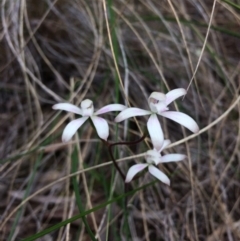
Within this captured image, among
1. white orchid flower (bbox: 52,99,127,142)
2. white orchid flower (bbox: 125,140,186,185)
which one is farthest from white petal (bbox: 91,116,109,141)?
white orchid flower (bbox: 125,140,186,185)

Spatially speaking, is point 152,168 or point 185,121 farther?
point 152,168

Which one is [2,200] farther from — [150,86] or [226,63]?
[226,63]

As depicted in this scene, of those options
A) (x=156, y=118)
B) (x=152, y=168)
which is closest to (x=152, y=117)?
(x=156, y=118)

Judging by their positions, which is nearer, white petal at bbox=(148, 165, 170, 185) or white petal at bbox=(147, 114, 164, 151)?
white petal at bbox=(147, 114, 164, 151)

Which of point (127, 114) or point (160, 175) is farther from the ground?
point (127, 114)

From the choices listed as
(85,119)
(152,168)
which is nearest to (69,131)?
(85,119)

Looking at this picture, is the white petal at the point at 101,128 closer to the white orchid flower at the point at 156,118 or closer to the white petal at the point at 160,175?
the white orchid flower at the point at 156,118

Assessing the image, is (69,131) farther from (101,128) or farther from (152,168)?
(152,168)

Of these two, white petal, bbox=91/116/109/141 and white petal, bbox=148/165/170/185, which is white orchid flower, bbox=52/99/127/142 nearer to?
white petal, bbox=91/116/109/141

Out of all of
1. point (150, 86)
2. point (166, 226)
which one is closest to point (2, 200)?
point (166, 226)

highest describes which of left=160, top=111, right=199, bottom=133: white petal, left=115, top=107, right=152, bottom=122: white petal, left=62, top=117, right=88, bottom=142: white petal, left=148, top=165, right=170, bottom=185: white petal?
left=115, top=107, right=152, bottom=122: white petal

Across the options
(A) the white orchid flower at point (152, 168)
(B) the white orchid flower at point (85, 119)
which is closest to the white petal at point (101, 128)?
(B) the white orchid flower at point (85, 119)
